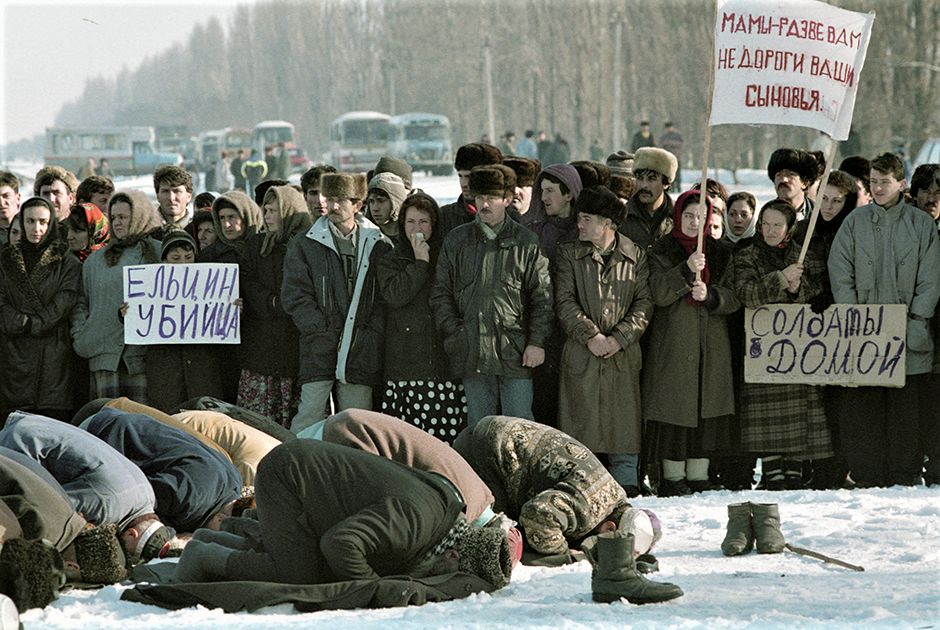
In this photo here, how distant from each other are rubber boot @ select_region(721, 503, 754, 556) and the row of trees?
2350 centimetres

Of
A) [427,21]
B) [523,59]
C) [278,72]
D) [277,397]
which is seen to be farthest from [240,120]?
[277,397]

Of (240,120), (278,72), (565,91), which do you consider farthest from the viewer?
(240,120)

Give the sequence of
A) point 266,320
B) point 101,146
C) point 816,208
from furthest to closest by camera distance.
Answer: point 101,146 < point 266,320 < point 816,208

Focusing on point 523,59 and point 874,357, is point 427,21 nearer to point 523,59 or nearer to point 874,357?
point 523,59

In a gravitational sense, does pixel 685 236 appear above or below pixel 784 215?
below

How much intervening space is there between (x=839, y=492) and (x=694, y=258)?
5.18 feet

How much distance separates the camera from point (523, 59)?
52125mm

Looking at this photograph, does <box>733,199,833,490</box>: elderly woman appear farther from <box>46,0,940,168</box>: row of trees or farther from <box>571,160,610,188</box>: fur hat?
<box>46,0,940,168</box>: row of trees

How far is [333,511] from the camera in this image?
446cm

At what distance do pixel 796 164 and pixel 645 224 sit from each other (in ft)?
3.63

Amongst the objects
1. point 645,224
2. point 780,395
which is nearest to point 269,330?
point 645,224

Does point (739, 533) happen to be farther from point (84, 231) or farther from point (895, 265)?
point (84, 231)

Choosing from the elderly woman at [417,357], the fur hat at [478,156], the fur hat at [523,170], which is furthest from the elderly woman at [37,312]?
the fur hat at [523,170]

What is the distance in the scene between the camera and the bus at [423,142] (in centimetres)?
3991
